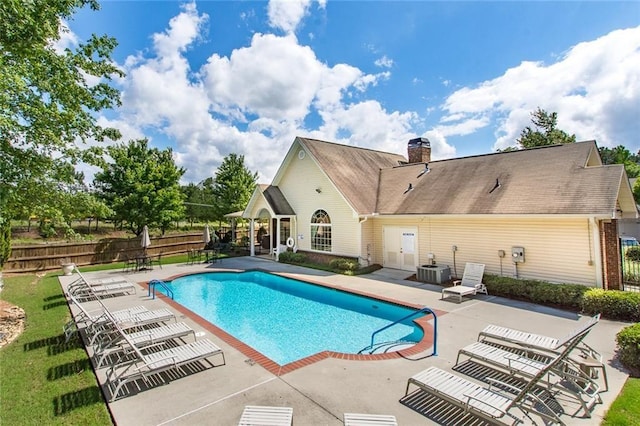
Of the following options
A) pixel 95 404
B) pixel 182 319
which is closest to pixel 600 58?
pixel 182 319

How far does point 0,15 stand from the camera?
23.0ft

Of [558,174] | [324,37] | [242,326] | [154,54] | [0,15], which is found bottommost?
[242,326]

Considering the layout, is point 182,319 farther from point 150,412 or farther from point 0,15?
point 0,15

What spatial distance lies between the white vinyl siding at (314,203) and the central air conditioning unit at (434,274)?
3780 millimetres

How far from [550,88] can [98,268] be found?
25.2 metres

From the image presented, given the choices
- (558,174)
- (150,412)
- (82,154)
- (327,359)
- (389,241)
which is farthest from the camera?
(389,241)

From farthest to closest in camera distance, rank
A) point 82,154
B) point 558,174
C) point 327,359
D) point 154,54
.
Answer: point 154,54 < point 558,174 < point 82,154 < point 327,359

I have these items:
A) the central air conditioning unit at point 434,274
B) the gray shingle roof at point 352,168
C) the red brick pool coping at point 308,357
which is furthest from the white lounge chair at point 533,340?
the gray shingle roof at point 352,168

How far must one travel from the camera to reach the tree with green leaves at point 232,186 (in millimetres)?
32312

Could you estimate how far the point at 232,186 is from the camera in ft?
105

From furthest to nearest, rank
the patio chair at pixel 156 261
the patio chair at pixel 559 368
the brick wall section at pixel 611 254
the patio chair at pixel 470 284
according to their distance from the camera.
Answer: the patio chair at pixel 156 261
the patio chair at pixel 470 284
the brick wall section at pixel 611 254
the patio chair at pixel 559 368

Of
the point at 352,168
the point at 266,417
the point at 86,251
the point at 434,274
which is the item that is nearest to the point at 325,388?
the point at 266,417

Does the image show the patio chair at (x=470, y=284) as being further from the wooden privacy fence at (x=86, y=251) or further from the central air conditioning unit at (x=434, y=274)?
the wooden privacy fence at (x=86, y=251)

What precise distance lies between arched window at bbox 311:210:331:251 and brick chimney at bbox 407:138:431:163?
8325mm
